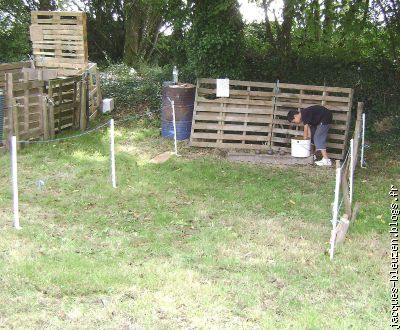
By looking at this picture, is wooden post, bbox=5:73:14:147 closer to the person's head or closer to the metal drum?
the metal drum

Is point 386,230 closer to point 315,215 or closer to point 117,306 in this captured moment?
point 315,215

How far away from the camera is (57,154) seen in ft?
34.1

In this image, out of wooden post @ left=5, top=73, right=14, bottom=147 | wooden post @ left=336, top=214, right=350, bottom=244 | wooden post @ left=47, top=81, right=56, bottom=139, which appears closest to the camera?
wooden post @ left=336, top=214, right=350, bottom=244

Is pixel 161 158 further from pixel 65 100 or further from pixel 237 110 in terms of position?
pixel 65 100

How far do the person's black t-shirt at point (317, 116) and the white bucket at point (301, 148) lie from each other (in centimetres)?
41

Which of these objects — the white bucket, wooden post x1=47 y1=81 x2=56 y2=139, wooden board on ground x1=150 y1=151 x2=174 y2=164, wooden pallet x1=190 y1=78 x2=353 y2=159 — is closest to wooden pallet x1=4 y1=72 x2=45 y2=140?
wooden post x1=47 y1=81 x2=56 y2=139

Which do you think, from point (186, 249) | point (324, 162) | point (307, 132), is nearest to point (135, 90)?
point (307, 132)

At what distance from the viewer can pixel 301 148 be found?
10.6 meters

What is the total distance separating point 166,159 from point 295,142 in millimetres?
2721

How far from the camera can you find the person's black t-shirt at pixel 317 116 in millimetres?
10477

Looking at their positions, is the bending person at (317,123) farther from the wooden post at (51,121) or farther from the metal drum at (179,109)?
the wooden post at (51,121)

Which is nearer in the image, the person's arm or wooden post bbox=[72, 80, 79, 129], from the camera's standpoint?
the person's arm

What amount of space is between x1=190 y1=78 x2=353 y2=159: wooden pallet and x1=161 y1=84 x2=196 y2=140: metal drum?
27 centimetres

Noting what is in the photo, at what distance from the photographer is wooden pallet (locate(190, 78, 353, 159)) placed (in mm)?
11297
